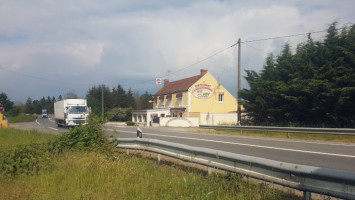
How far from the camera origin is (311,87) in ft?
73.2

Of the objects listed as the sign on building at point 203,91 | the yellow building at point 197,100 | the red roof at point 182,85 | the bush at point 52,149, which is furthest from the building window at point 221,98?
the bush at point 52,149

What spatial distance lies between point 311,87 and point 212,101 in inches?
1196

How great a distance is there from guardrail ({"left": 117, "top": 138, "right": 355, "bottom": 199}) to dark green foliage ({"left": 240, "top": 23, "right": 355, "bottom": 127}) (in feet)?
52.6

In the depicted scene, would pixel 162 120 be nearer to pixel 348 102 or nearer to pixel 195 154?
pixel 348 102

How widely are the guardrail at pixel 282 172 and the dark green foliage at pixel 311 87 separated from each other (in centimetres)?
1605

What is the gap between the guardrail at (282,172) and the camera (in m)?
4.37

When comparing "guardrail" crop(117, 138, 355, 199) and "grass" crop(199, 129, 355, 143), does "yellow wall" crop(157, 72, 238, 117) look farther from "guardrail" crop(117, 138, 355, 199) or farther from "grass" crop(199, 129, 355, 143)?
"guardrail" crop(117, 138, 355, 199)

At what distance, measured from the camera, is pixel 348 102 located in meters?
20.4

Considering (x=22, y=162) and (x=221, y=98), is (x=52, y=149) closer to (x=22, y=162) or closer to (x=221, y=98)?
(x=22, y=162)

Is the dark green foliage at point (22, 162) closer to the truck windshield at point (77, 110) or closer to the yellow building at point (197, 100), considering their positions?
the truck windshield at point (77, 110)

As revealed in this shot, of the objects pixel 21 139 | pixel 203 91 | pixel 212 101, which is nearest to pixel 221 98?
pixel 212 101

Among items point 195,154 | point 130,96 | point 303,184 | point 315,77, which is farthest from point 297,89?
point 130,96

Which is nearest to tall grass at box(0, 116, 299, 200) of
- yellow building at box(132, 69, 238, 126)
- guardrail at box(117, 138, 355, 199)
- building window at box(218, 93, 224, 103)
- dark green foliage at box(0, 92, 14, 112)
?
guardrail at box(117, 138, 355, 199)

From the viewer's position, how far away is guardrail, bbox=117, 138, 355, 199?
4.37 m
